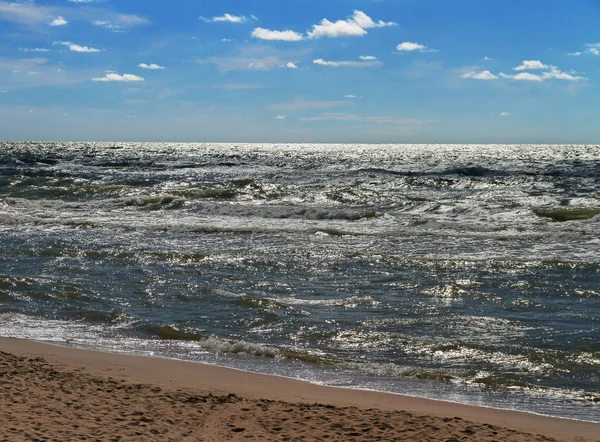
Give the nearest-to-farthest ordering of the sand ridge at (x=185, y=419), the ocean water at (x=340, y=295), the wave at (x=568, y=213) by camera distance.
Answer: the sand ridge at (x=185, y=419), the ocean water at (x=340, y=295), the wave at (x=568, y=213)

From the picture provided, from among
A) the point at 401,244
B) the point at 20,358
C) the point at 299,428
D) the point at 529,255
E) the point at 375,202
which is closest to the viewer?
the point at 299,428

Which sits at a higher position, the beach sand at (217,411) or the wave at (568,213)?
the wave at (568,213)

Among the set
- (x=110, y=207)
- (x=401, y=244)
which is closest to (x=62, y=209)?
(x=110, y=207)

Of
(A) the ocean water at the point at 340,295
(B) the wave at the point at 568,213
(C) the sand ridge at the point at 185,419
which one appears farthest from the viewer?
(B) the wave at the point at 568,213

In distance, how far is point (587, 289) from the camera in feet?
36.0

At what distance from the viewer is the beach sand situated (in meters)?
4.88

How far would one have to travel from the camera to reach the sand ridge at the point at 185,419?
481cm

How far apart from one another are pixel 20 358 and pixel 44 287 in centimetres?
430

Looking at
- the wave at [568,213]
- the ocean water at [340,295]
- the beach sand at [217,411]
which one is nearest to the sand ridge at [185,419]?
the beach sand at [217,411]

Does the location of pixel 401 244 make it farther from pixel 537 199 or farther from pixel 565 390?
pixel 537 199

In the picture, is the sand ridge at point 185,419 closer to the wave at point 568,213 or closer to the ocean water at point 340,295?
the ocean water at point 340,295

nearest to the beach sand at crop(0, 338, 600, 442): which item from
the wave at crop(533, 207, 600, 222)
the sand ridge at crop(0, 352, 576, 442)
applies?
the sand ridge at crop(0, 352, 576, 442)

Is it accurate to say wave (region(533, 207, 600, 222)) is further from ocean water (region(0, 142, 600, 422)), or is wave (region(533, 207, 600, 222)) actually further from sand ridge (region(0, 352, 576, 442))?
sand ridge (region(0, 352, 576, 442))

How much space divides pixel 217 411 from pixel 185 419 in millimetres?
353
